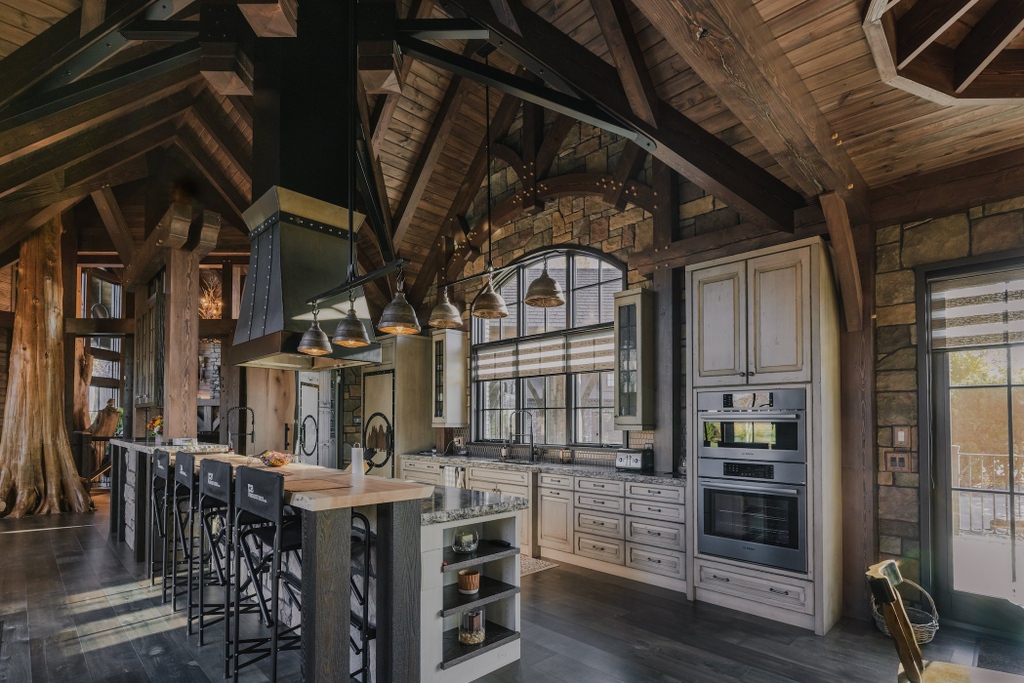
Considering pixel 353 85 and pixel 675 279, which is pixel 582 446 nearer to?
pixel 675 279

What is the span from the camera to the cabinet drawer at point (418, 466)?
23.4ft

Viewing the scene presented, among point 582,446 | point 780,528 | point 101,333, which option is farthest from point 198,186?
point 780,528

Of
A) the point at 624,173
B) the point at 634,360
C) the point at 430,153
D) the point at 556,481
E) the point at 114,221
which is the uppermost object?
the point at 430,153

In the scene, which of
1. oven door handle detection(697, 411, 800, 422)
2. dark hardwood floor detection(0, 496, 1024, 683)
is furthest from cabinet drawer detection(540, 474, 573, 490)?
oven door handle detection(697, 411, 800, 422)

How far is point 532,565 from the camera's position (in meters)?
5.34

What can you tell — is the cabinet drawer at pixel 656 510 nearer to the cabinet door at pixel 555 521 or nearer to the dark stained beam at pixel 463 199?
the cabinet door at pixel 555 521

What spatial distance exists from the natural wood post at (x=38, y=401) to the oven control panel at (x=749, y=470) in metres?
8.56

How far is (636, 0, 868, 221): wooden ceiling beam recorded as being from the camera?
2523 mm

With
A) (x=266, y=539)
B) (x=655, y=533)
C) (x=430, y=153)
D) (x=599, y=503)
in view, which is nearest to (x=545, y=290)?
(x=599, y=503)

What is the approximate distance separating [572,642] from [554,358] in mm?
3379

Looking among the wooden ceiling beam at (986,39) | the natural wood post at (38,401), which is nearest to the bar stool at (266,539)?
the wooden ceiling beam at (986,39)

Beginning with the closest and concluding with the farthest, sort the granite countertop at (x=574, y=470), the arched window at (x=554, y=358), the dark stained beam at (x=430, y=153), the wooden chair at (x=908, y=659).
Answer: the wooden chair at (x=908, y=659) < the granite countertop at (x=574, y=470) < the arched window at (x=554, y=358) < the dark stained beam at (x=430, y=153)

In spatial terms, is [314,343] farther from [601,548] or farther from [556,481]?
[601,548]

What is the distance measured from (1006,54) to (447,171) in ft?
18.2
